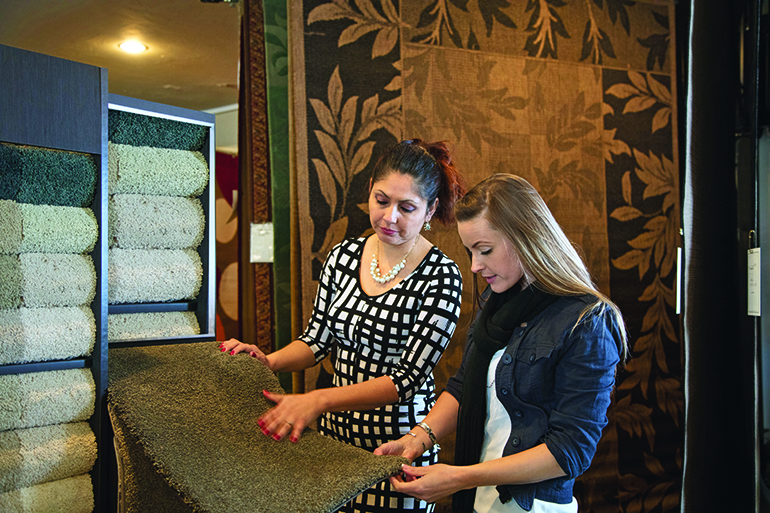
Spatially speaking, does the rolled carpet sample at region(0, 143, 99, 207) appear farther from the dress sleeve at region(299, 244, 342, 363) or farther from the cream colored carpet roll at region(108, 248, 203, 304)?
the dress sleeve at region(299, 244, 342, 363)

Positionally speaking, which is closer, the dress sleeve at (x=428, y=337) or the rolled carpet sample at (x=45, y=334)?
the rolled carpet sample at (x=45, y=334)

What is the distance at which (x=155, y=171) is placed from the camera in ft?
3.65

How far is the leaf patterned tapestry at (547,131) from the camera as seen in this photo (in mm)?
2324

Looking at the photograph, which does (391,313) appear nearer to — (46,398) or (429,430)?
(429,430)

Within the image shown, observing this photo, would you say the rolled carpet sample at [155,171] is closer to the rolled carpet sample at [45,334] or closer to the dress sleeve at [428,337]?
the rolled carpet sample at [45,334]

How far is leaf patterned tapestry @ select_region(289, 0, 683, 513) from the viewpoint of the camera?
2324 millimetres

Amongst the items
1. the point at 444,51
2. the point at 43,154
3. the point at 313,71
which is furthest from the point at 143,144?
the point at 444,51

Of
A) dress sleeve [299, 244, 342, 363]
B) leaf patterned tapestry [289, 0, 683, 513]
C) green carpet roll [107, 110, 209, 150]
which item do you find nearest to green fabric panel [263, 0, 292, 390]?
leaf patterned tapestry [289, 0, 683, 513]

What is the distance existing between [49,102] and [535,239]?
3.14 ft

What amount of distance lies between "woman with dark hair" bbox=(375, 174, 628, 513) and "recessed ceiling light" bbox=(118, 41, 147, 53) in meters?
2.58

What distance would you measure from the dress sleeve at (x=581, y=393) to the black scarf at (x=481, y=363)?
13 cm

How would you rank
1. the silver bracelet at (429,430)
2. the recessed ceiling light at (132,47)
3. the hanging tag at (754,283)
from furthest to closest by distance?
the recessed ceiling light at (132,47), the silver bracelet at (429,430), the hanging tag at (754,283)

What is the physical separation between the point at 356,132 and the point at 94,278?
1.55 metres

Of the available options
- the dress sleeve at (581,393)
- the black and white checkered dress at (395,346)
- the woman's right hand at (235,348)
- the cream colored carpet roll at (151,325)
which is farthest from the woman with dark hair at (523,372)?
the cream colored carpet roll at (151,325)
